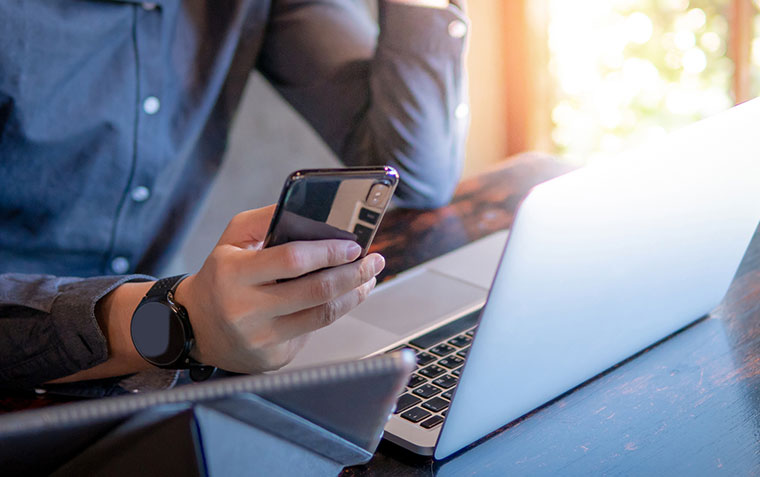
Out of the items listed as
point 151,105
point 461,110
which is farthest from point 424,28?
point 151,105

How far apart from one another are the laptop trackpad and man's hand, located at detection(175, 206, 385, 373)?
0.19 metres

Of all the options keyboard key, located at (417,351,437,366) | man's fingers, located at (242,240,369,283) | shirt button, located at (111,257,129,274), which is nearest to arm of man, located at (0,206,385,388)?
man's fingers, located at (242,240,369,283)

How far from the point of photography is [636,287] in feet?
2.15

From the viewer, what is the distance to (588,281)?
592mm

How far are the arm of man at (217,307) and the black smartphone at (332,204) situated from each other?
0.01 m

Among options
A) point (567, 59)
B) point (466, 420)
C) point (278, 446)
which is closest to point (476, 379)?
point (466, 420)

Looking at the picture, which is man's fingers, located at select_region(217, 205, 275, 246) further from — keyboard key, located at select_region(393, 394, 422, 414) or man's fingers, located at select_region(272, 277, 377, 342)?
keyboard key, located at select_region(393, 394, 422, 414)

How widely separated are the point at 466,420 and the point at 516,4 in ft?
9.19

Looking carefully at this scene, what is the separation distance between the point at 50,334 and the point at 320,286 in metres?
0.31

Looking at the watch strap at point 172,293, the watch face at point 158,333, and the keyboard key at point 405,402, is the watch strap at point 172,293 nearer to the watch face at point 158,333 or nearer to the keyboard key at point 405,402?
the watch face at point 158,333

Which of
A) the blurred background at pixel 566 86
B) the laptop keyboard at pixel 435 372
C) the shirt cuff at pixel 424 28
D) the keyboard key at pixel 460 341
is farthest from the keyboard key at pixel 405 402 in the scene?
the blurred background at pixel 566 86

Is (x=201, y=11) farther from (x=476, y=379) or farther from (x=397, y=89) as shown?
(x=476, y=379)

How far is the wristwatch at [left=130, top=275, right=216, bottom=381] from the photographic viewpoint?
686mm

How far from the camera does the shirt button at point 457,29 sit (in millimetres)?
1199
